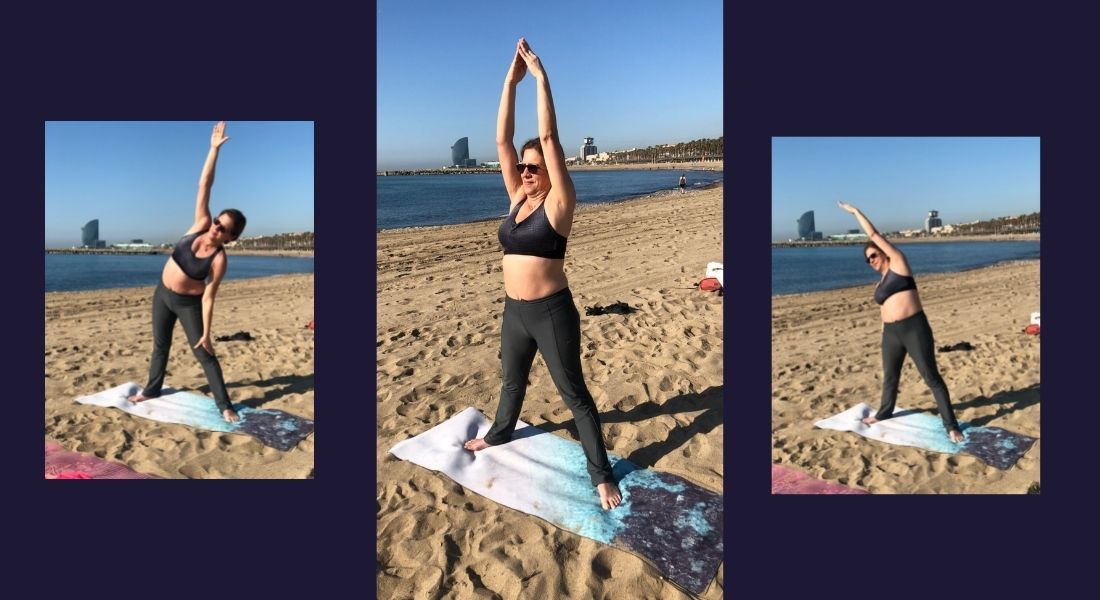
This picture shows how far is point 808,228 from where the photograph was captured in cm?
443

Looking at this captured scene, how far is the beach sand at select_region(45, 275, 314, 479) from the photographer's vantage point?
14.1ft

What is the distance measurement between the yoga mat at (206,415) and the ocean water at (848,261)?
3557 millimetres

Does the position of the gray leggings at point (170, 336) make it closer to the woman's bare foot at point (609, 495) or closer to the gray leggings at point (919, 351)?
the woman's bare foot at point (609, 495)

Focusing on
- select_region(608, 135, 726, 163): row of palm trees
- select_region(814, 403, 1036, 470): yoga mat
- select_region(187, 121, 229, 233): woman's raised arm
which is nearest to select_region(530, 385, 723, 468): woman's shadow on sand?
select_region(814, 403, 1036, 470): yoga mat

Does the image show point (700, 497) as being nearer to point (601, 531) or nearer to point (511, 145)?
point (601, 531)

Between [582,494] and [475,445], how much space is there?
0.86m

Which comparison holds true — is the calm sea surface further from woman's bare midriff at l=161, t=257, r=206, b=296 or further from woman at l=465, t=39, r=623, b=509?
woman at l=465, t=39, r=623, b=509

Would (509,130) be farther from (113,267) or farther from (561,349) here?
(113,267)

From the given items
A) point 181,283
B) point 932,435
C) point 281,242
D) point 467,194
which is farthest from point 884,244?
point 467,194

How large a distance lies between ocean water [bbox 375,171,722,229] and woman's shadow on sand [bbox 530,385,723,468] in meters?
3.77

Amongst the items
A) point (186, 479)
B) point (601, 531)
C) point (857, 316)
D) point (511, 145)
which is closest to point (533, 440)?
point (601, 531)

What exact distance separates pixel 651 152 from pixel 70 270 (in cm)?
1983

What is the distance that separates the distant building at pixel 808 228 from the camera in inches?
174
